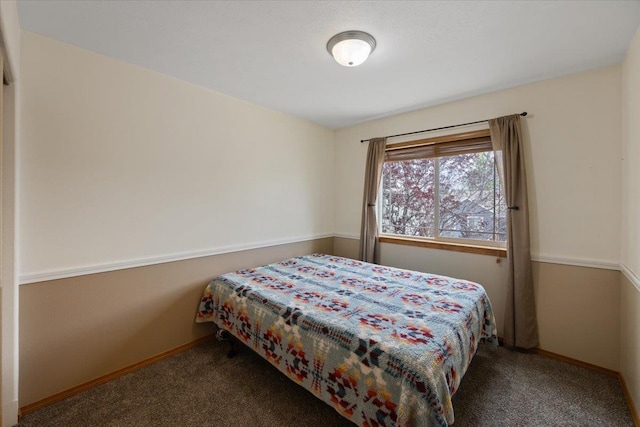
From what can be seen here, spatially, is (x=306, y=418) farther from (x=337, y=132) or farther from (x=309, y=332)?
(x=337, y=132)

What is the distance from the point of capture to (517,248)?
2.39 m

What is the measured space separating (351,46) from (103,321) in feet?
8.63

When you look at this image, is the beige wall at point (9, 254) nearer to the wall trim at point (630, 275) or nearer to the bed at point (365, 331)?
the bed at point (365, 331)

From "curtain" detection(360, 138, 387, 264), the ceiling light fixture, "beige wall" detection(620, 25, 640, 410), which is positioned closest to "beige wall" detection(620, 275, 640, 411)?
"beige wall" detection(620, 25, 640, 410)

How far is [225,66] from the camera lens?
215 cm

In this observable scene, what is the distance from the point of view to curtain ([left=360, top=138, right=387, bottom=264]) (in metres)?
3.38

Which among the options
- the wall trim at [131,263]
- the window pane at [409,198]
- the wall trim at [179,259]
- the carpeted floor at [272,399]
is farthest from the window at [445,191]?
the wall trim at [131,263]

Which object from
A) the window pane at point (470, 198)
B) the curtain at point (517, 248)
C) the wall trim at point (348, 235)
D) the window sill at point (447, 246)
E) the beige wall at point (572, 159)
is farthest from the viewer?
the wall trim at point (348, 235)

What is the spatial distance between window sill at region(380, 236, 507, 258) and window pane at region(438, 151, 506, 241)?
5.9 inches

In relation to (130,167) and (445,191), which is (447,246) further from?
(130,167)

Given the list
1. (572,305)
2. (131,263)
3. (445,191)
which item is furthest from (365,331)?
(445,191)

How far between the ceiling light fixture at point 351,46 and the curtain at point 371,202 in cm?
160

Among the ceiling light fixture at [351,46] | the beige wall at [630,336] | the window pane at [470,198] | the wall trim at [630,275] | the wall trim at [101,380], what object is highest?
the ceiling light fixture at [351,46]

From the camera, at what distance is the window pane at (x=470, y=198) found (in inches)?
107
